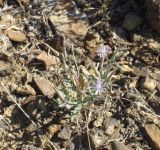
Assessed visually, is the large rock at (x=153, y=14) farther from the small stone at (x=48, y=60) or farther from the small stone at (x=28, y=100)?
the small stone at (x=28, y=100)

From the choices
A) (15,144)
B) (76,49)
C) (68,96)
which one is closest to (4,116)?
(15,144)

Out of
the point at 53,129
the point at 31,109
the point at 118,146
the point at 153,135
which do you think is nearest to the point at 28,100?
the point at 31,109

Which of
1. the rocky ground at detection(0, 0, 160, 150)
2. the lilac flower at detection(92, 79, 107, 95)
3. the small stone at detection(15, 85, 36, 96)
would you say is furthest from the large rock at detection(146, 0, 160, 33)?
the small stone at detection(15, 85, 36, 96)

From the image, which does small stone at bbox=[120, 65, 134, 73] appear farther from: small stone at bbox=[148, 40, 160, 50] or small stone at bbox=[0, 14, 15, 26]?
small stone at bbox=[0, 14, 15, 26]

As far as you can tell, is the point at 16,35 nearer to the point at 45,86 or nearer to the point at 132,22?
the point at 45,86

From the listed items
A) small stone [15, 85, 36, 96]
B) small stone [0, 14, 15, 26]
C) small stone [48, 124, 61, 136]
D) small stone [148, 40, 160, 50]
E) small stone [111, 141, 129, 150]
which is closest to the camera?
small stone [111, 141, 129, 150]

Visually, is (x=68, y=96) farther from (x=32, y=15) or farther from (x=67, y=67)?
(x=32, y=15)
